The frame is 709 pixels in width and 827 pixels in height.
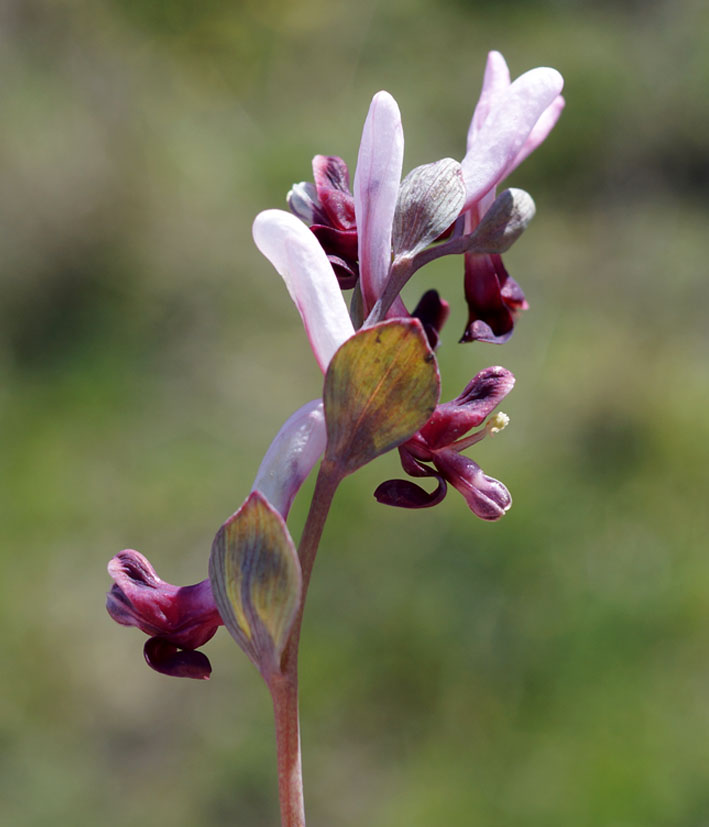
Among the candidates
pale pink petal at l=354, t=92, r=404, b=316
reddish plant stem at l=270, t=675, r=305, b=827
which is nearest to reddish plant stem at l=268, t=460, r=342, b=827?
reddish plant stem at l=270, t=675, r=305, b=827

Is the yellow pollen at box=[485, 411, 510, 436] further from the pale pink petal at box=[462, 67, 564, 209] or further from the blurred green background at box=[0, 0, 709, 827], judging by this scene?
the blurred green background at box=[0, 0, 709, 827]

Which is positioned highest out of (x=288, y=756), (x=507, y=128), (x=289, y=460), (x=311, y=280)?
(x=507, y=128)

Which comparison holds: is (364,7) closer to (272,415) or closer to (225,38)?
(225,38)

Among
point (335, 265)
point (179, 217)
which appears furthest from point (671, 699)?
point (179, 217)

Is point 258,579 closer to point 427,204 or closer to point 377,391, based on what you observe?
point 377,391

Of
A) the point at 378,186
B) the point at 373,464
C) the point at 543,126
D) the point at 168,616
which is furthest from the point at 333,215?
the point at 373,464

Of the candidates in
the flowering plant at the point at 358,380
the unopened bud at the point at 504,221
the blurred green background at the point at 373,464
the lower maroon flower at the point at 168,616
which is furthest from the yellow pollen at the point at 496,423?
the blurred green background at the point at 373,464
